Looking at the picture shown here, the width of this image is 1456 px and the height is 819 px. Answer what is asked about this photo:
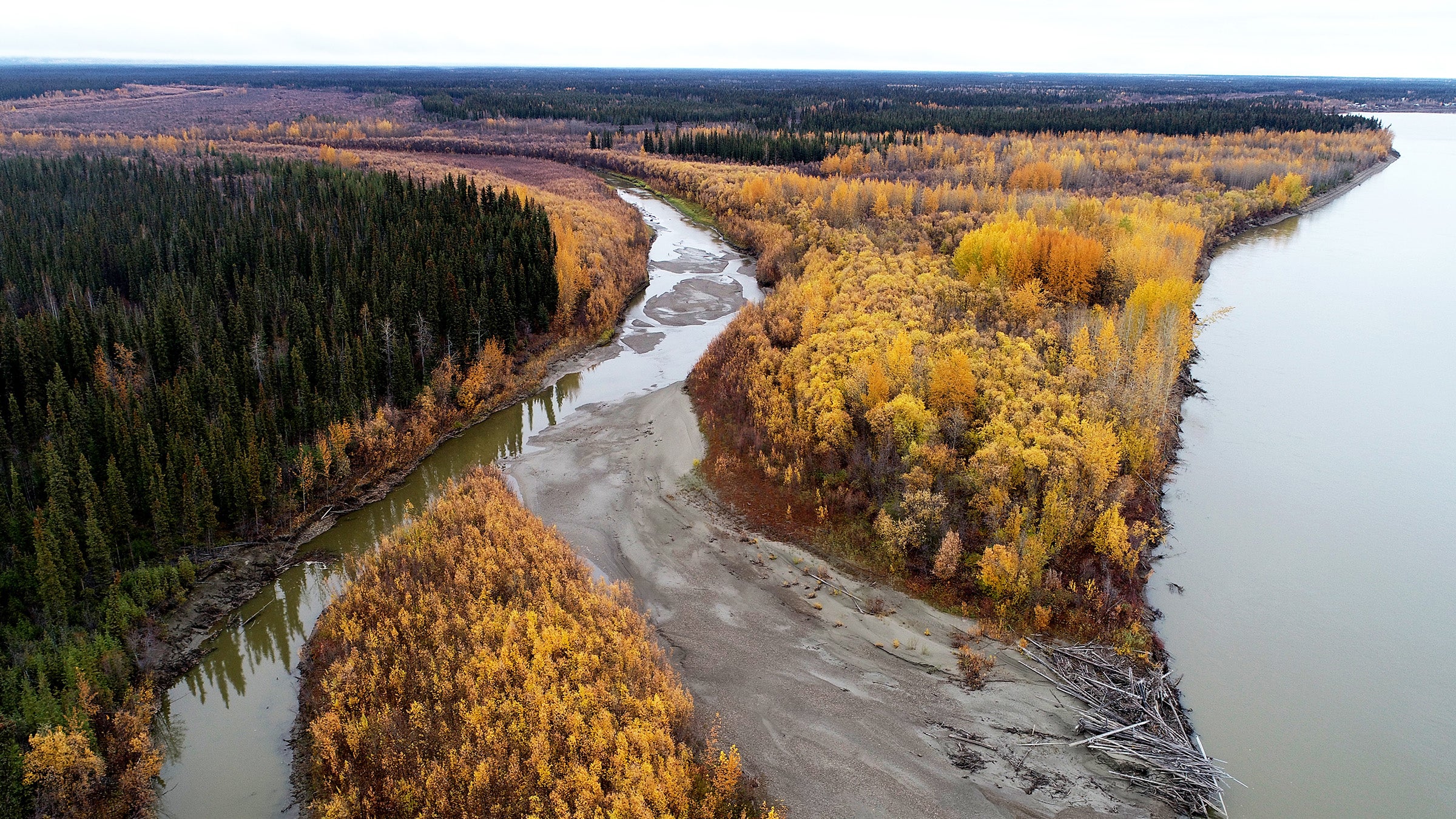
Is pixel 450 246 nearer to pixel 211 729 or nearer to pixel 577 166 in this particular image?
pixel 211 729

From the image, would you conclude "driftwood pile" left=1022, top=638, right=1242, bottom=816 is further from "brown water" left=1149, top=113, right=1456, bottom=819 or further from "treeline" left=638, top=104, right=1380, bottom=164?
"treeline" left=638, top=104, right=1380, bottom=164

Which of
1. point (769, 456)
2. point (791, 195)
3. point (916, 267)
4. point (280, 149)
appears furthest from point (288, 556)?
point (280, 149)

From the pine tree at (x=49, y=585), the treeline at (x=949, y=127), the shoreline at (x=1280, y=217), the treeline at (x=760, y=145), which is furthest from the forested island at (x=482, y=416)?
the treeline at (x=949, y=127)

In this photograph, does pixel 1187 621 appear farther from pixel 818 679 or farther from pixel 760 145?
pixel 760 145

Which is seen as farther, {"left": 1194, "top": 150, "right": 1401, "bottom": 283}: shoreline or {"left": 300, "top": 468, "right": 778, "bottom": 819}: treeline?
{"left": 1194, "top": 150, "right": 1401, "bottom": 283}: shoreline

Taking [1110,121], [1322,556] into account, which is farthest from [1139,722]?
[1110,121]

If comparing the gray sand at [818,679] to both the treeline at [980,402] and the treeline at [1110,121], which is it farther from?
the treeline at [1110,121]

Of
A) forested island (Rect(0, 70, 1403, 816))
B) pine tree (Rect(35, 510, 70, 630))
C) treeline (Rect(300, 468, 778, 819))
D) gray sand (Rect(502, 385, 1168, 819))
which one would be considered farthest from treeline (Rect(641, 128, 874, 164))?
pine tree (Rect(35, 510, 70, 630))

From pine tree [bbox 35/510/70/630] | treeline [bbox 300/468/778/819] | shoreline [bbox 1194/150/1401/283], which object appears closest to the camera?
treeline [bbox 300/468/778/819]
